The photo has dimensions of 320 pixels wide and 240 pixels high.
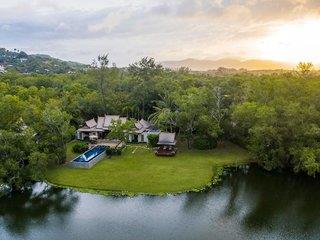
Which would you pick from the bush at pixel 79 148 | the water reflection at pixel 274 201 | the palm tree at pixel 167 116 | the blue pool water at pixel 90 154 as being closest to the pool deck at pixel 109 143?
the bush at pixel 79 148

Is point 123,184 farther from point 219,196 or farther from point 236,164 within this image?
point 236,164

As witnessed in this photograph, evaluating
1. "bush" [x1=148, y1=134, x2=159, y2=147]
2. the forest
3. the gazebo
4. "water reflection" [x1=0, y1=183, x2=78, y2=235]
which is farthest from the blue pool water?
the gazebo

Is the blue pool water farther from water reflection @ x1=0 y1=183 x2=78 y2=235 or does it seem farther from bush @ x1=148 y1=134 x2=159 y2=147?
bush @ x1=148 y1=134 x2=159 y2=147

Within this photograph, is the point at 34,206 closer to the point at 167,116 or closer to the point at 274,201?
the point at 274,201

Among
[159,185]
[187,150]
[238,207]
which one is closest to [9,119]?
[159,185]

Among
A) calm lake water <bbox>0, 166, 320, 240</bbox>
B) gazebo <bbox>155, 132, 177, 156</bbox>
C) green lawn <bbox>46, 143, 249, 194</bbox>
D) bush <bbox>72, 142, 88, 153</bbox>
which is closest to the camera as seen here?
calm lake water <bbox>0, 166, 320, 240</bbox>
